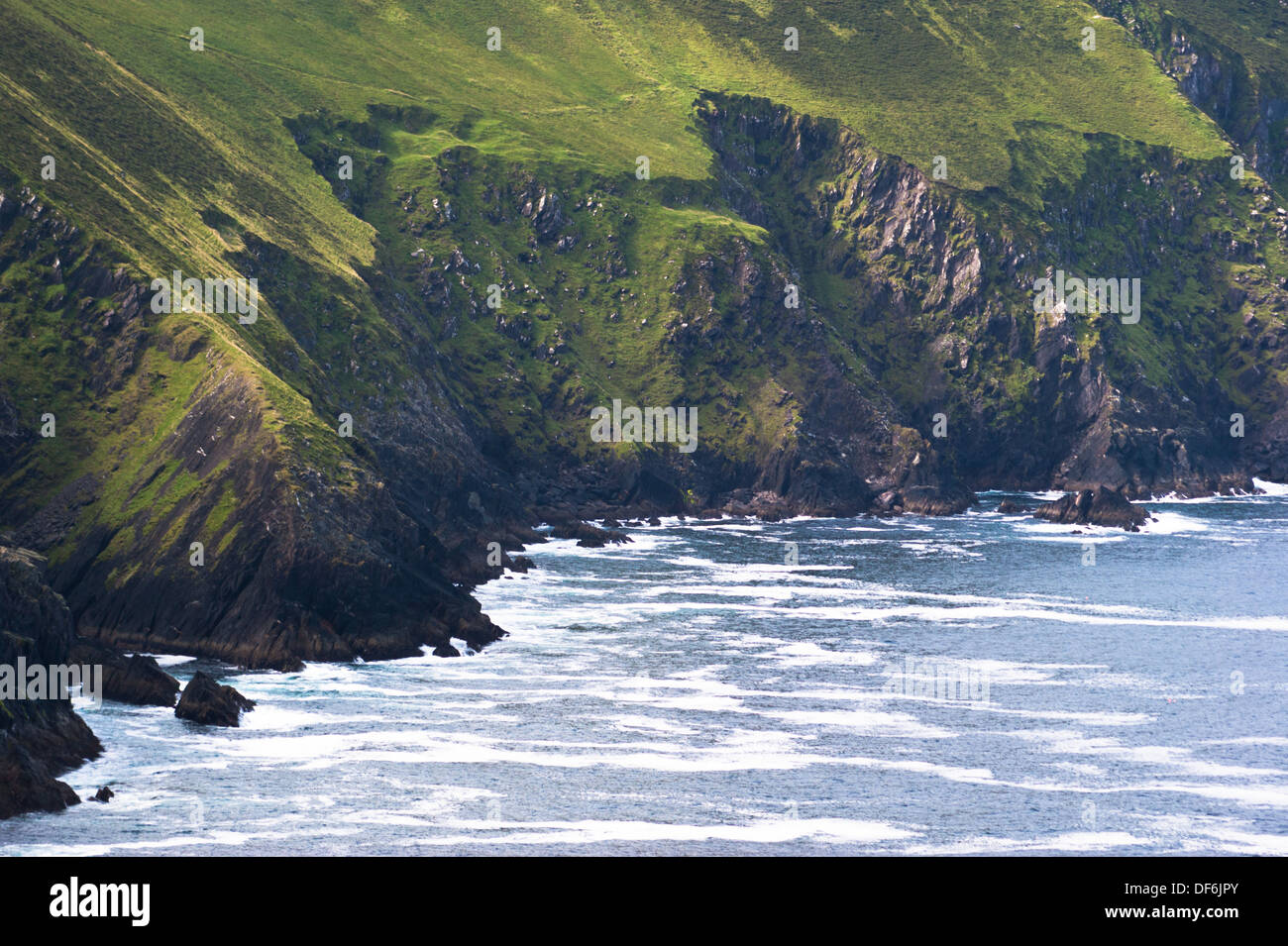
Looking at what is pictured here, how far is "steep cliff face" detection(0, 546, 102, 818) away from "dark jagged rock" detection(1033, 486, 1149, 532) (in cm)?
12189

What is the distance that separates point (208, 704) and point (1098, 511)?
399ft

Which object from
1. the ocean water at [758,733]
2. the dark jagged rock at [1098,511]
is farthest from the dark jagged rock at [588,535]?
the dark jagged rock at [1098,511]

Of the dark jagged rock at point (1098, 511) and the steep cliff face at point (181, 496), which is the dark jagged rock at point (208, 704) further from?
the dark jagged rock at point (1098, 511)

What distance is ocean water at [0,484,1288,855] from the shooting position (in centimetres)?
7450

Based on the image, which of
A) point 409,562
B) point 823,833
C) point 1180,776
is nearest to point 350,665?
point 409,562

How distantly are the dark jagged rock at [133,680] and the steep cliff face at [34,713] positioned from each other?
198cm

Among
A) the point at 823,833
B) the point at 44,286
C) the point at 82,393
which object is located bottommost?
the point at 823,833

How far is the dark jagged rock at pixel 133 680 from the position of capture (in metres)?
94.7

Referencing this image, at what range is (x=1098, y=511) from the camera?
185000mm

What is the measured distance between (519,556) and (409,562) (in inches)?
1150

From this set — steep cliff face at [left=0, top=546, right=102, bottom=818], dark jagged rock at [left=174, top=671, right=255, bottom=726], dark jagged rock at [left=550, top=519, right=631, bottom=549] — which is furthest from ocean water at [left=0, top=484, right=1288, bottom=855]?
dark jagged rock at [left=550, top=519, right=631, bottom=549]

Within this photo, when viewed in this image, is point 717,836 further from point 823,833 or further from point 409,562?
point 409,562

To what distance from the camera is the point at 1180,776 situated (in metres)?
85.2

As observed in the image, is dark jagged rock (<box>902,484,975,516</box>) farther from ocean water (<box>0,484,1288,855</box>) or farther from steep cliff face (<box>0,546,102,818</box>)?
steep cliff face (<box>0,546,102,818</box>)
